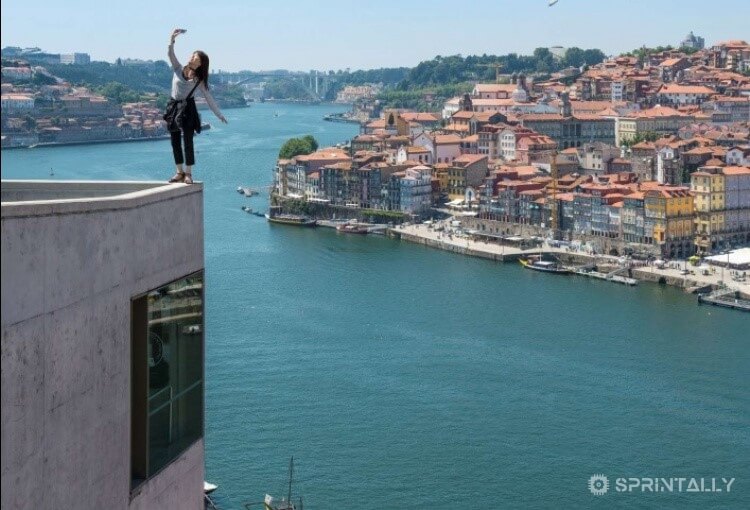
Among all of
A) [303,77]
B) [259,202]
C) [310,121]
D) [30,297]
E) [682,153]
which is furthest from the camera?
[303,77]

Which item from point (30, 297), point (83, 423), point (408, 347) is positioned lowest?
point (408, 347)

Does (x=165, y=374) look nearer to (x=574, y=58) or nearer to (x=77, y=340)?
(x=77, y=340)

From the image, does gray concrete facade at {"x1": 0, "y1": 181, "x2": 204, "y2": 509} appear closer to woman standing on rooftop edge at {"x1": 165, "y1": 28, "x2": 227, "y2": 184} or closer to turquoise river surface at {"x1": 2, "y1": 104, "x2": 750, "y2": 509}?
woman standing on rooftop edge at {"x1": 165, "y1": 28, "x2": 227, "y2": 184}

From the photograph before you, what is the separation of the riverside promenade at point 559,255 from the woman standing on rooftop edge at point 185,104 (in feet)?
41.3

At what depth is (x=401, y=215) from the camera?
19.9m

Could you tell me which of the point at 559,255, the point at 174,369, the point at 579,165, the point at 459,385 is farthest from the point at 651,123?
the point at 174,369

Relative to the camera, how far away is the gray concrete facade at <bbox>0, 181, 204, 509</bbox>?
3.05ft

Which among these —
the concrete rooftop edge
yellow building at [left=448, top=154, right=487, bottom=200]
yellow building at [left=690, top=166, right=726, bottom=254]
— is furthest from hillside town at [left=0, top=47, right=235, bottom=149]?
the concrete rooftop edge

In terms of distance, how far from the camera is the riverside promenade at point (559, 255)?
1421 centimetres

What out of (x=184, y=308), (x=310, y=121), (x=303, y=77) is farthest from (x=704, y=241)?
(x=303, y=77)

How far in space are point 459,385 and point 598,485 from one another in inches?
88.2

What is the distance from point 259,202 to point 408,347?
11.7 metres

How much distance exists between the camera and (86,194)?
1.43 m

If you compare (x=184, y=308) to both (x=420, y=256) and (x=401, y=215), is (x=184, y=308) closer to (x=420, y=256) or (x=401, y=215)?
(x=420, y=256)
